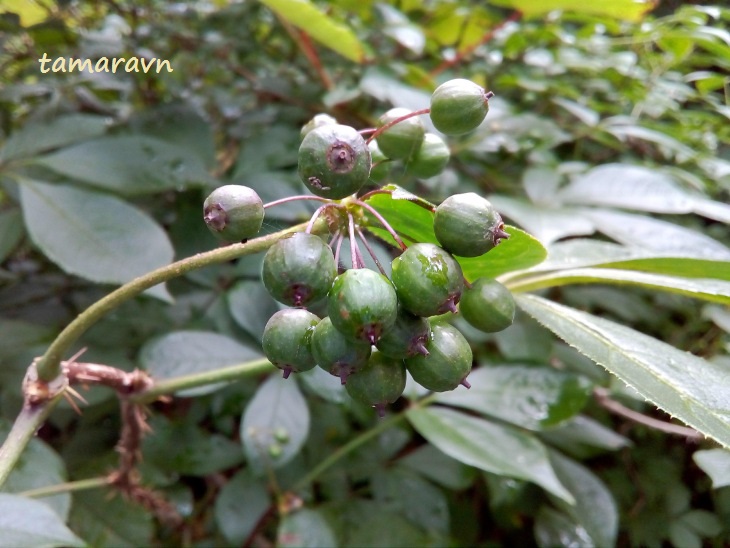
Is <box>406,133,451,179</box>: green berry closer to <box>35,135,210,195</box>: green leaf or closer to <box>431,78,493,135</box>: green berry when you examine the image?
<box>431,78,493,135</box>: green berry

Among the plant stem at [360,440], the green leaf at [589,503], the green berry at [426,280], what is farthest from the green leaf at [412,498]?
the green berry at [426,280]

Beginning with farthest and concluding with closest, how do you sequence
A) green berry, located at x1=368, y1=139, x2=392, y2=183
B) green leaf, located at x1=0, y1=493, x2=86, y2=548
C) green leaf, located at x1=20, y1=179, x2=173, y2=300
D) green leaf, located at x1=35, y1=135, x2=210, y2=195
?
green leaf, located at x1=35, y1=135, x2=210, y2=195 < green leaf, located at x1=20, y1=179, x2=173, y2=300 < green berry, located at x1=368, y1=139, x2=392, y2=183 < green leaf, located at x1=0, y1=493, x2=86, y2=548

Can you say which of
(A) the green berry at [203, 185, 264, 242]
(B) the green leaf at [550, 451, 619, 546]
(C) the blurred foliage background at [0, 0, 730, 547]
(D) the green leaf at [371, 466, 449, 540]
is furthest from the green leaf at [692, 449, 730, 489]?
(A) the green berry at [203, 185, 264, 242]

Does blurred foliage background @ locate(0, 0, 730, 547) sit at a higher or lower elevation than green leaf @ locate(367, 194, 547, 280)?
lower

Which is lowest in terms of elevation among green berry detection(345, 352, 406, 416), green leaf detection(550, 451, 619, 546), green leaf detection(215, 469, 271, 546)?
green leaf detection(215, 469, 271, 546)

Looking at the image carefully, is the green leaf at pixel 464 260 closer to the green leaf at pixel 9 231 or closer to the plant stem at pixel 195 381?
the plant stem at pixel 195 381

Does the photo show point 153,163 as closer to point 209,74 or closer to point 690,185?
point 209,74

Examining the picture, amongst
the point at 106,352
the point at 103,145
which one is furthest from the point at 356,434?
the point at 103,145
